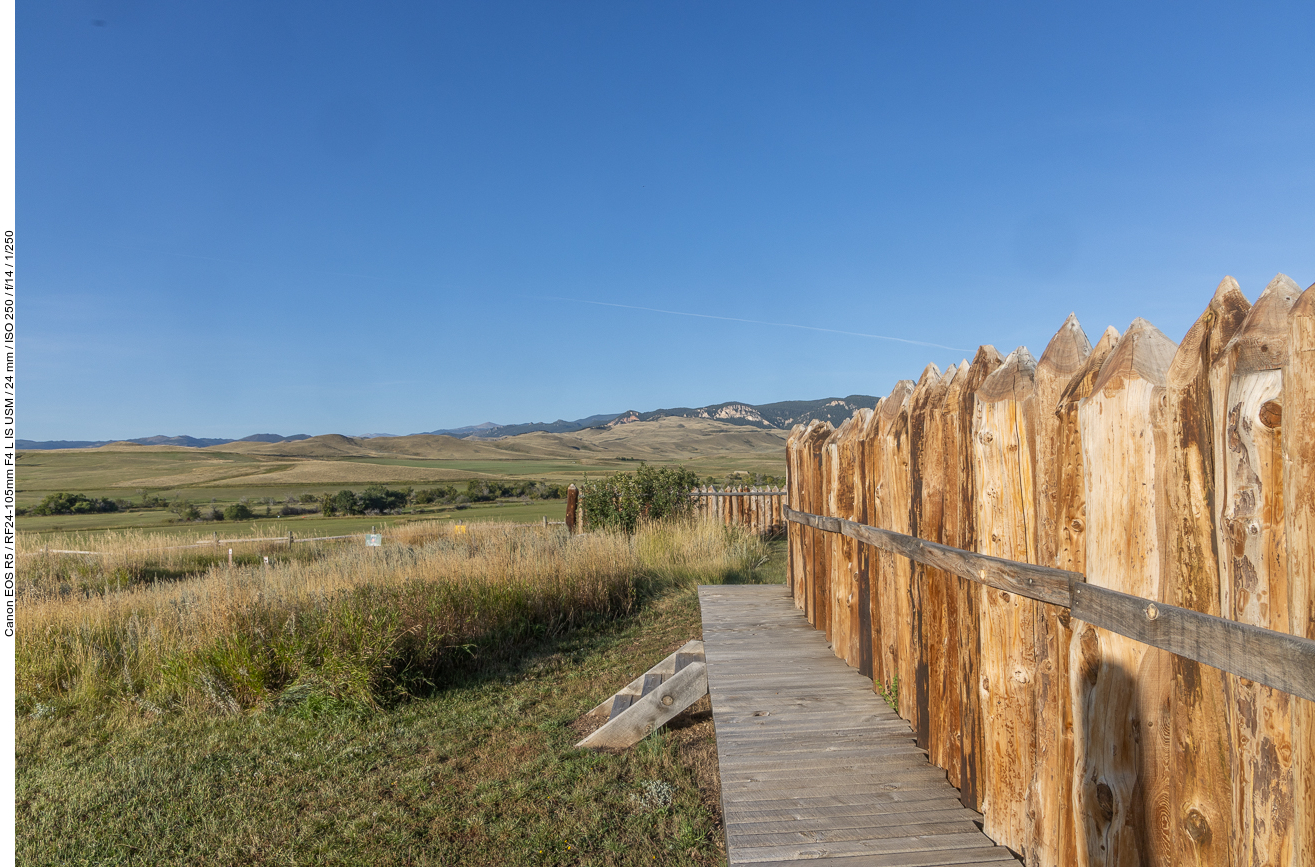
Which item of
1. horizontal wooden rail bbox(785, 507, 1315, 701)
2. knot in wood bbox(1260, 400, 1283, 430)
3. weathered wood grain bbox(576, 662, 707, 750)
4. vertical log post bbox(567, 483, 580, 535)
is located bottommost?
weathered wood grain bbox(576, 662, 707, 750)

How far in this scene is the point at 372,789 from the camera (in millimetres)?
4668

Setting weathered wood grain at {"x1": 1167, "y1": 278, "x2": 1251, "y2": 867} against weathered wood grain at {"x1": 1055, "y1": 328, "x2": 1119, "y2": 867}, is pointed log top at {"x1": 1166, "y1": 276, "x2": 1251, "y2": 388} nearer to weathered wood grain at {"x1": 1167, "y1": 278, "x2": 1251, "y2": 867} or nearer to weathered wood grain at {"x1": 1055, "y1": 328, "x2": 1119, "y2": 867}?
weathered wood grain at {"x1": 1167, "y1": 278, "x2": 1251, "y2": 867}

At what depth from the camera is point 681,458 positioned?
154m

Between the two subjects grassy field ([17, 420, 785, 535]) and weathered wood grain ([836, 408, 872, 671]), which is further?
grassy field ([17, 420, 785, 535])

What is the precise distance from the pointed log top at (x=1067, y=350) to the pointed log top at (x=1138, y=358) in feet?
0.70

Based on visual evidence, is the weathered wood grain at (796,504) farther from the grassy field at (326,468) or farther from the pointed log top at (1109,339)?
the grassy field at (326,468)

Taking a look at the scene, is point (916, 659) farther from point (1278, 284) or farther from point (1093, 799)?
point (1278, 284)

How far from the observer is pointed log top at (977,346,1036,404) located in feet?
6.72

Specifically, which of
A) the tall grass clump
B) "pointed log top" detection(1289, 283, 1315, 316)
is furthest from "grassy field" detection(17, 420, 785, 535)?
"pointed log top" detection(1289, 283, 1315, 316)

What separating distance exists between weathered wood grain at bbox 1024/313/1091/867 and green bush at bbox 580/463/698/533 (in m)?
13.2

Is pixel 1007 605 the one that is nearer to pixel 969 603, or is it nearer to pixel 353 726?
pixel 969 603

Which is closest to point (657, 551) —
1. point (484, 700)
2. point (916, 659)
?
point (484, 700)

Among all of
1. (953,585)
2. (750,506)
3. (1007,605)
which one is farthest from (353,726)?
(750,506)

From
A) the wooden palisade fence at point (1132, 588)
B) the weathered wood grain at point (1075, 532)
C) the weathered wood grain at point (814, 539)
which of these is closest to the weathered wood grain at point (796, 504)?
the weathered wood grain at point (814, 539)
